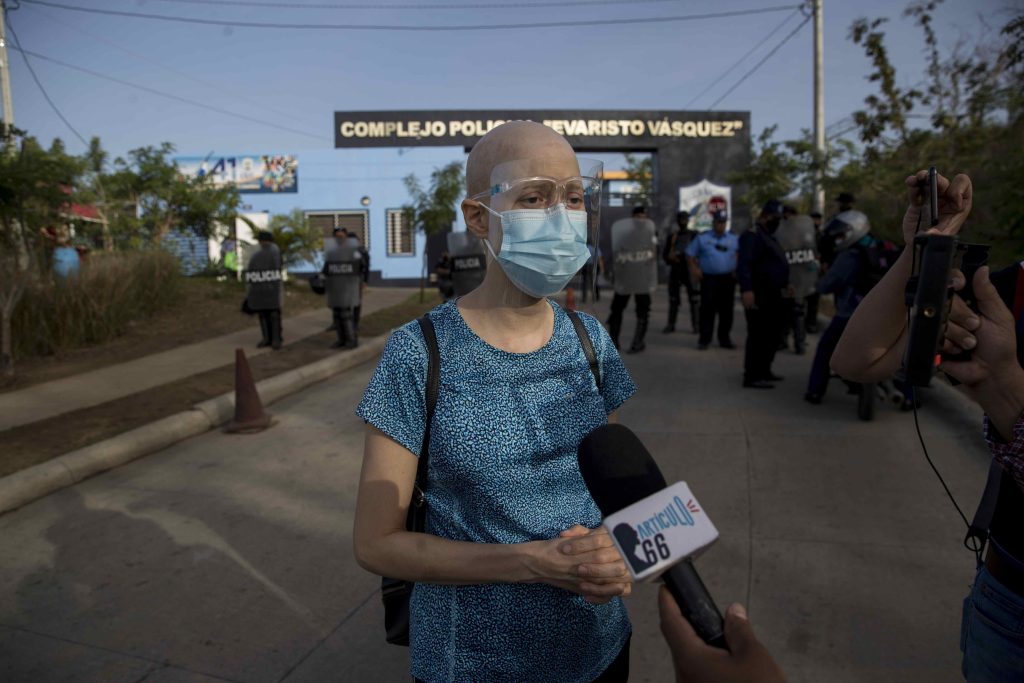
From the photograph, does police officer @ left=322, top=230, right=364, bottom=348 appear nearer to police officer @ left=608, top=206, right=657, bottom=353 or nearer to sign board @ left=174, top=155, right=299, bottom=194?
police officer @ left=608, top=206, right=657, bottom=353

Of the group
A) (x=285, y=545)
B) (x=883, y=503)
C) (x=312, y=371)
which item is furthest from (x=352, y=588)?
(x=312, y=371)

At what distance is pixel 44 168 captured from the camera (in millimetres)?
9320

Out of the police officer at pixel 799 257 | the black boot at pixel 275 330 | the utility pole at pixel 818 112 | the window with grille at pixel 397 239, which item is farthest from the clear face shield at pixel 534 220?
the window with grille at pixel 397 239

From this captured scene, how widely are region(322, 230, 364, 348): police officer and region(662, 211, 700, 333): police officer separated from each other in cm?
482

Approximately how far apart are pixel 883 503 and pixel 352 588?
3.33 m

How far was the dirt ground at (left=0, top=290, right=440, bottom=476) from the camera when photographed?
6.21m

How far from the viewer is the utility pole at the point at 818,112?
17969mm

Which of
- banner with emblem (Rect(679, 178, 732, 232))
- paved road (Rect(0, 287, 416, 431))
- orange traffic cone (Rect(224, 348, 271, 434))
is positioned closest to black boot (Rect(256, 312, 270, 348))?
paved road (Rect(0, 287, 416, 431))

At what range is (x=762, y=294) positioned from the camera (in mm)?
8305

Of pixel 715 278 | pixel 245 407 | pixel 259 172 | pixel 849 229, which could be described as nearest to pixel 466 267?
pixel 715 278

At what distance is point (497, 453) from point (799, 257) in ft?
30.7

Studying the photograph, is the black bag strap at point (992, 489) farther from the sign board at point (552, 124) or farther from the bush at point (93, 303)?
the sign board at point (552, 124)

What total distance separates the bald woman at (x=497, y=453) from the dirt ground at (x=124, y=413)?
5.20m

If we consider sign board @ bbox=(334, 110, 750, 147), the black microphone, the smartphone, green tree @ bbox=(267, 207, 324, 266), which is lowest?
the black microphone
